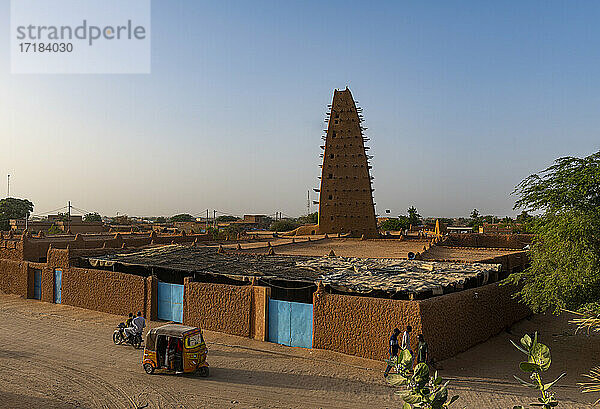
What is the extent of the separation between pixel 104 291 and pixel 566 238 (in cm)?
1690

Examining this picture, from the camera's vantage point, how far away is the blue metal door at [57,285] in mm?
22516

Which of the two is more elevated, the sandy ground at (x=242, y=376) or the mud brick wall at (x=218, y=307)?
the mud brick wall at (x=218, y=307)

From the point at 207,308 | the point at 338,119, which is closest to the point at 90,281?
the point at 207,308

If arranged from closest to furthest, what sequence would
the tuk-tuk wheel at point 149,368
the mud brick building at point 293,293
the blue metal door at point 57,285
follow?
the tuk-tuk wheel at point 149,368 → the mud brick building at point 293,293 → the blue metal door at point 57,285

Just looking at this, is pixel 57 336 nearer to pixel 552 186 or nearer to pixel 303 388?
pixel 303 388

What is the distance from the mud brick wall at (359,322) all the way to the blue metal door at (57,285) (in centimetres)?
1375

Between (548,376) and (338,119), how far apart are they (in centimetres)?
3853

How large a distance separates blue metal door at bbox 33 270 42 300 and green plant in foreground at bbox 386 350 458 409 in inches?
975

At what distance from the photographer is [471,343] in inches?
588

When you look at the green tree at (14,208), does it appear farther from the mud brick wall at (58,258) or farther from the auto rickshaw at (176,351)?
the auto rickshaw at (176,351)

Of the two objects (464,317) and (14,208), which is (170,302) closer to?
(464,317)

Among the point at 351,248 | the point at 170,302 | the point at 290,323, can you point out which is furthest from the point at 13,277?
the point at 351,248

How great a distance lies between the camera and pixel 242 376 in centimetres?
1255

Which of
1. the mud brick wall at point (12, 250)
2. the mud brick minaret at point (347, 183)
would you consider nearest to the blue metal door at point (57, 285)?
the mud brick wall at point (12, 250)
